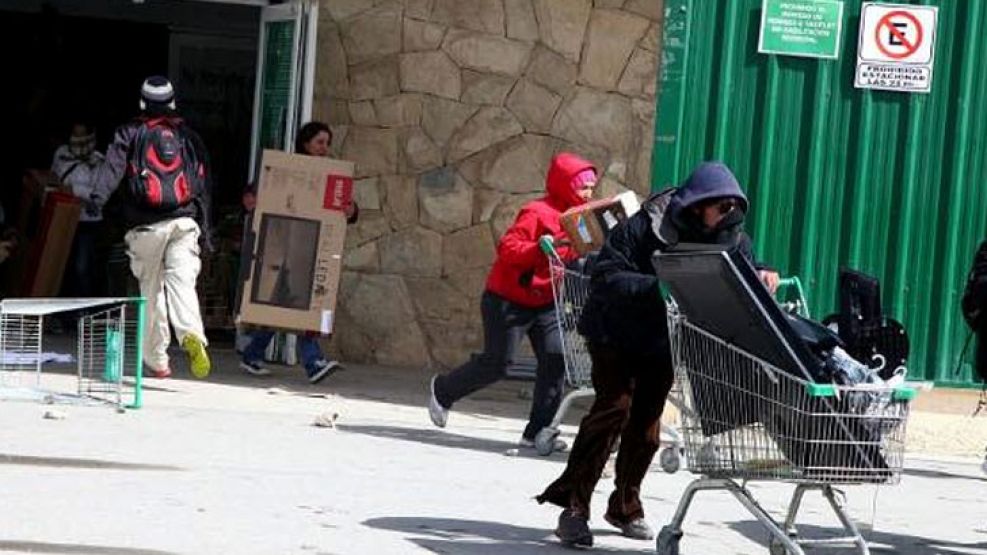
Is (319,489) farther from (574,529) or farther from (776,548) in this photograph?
(776,548)

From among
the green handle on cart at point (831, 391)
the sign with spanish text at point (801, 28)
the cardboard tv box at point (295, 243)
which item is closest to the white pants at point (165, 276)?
the cardboard tv box at point (295, 243)

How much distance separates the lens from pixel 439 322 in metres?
14.5

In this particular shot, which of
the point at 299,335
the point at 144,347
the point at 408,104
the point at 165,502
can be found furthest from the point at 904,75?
the point at 165,502

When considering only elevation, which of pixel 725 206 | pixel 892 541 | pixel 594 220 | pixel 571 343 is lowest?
pixel 892 541

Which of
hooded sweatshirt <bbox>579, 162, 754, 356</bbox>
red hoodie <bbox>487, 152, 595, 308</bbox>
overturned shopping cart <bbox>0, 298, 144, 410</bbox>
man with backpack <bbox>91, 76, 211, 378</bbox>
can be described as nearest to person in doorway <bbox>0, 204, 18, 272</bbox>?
man with backpack <bbox>91, 76, 211, 378</bbox>

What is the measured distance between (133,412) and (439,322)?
11.4 feet

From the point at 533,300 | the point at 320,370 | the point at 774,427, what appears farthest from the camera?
the point at 320,370

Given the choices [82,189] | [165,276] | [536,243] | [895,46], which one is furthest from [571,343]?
[82,189]

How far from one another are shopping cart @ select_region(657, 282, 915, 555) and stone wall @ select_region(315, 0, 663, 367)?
6.47 metres

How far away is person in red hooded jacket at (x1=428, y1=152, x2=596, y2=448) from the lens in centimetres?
1083

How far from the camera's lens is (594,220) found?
10375 millimetres

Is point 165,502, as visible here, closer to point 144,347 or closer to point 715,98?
point 144,347

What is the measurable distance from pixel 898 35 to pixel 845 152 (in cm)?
87

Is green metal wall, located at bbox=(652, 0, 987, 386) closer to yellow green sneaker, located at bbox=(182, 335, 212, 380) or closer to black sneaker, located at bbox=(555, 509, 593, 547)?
yellow green sneaker, located at bbox=(182, 335, 212, 380)
